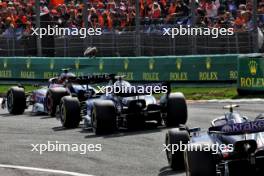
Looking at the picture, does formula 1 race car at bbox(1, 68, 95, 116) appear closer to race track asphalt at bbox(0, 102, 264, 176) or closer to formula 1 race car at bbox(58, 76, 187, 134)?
race track asphalt at bbox(0, 102, 264, 176)

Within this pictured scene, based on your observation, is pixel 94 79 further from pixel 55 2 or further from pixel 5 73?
pixel 5 73

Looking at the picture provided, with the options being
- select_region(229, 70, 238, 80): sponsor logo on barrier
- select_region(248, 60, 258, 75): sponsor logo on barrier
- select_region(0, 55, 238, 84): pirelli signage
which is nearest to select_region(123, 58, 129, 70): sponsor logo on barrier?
A: select_region(0, 55, 238, 84): pirelli signage

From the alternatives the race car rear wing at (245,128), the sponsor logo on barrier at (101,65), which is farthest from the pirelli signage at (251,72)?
the race car rear wing at (245,128)

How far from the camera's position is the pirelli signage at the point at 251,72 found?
70.8 ft

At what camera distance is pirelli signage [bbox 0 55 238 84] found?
23359 mm

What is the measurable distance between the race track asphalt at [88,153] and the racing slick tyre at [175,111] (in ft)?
1.03

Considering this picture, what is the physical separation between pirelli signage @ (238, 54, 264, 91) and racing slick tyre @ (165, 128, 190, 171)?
34.6ft

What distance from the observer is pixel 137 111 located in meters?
15.9

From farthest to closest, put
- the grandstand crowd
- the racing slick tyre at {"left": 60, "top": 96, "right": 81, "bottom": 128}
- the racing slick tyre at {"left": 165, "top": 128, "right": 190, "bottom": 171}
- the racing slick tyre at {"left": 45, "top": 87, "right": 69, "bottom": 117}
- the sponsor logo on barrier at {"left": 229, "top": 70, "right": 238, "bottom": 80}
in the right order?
the grandstand crowd → the sponsor logo on barrier at {"left": 229, "top": 70, "right": 238, "bottom": 80} → the racing slick tyre at {"left": 45, "top": 87, "right": 69, "bottom": 117} → the racing slick tyre at {"left": 60, "top": 96, "right": 81, "bottom": 128} → the racing slick tyre at {"left": 165, "top": 128, "right": 190, "bottom": 171}

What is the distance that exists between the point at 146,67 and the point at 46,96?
20.4 feet

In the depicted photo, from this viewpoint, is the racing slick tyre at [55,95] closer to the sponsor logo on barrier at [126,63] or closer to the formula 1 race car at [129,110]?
the formula 1 race car at [129,110]

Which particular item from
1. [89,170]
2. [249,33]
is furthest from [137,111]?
[249,33]

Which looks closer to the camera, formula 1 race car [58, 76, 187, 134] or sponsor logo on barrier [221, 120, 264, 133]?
sponsor logo on barrier [221, 120, 264, 133]

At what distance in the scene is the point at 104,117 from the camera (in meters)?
15.4
